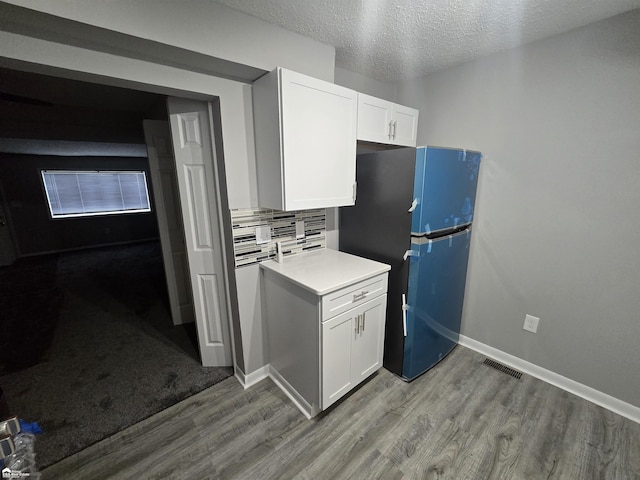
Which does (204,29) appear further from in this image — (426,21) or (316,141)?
(426,21)

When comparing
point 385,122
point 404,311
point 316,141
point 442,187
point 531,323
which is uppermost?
point 385,122

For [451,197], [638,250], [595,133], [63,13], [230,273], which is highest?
[63,13]

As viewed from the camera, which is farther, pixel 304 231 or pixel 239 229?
pixel 304 231

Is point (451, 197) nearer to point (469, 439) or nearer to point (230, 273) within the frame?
point (469, 439)

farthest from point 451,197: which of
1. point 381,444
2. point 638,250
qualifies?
point 381,444

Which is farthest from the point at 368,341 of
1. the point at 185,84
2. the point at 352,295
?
the point at 185,84

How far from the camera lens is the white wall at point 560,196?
1566 millimetres

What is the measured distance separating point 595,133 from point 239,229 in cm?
240

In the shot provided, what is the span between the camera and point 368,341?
180 centimetres

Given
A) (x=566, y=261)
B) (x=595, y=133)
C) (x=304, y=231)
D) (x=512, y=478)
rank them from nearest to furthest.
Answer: (x=512, y=478), (x=595, y=133), (x=566, y=261), (x=304, y=231)

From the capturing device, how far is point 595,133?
1624 mm

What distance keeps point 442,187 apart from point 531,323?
1.33 metres

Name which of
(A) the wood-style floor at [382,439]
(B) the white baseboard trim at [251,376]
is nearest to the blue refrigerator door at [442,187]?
(A) the wood-style floor at [382,439]

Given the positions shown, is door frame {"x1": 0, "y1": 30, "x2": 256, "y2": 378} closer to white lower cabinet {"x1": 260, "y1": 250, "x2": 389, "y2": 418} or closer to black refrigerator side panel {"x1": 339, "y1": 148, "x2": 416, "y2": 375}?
white lower cabinet {"x1": 260, "y1": 250, "x2": 389, "y2": 418}
